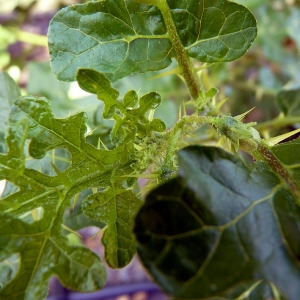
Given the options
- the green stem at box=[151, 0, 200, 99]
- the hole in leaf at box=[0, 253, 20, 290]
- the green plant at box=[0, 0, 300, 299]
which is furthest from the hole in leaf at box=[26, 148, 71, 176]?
the green stem at box=[151, 0, 200, 99]

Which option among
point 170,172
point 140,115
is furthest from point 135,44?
point 170,172

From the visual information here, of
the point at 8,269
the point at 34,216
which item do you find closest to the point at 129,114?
the point at 34,216

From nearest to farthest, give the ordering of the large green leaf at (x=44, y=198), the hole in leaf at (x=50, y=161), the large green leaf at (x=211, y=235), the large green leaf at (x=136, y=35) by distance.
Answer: the large green leaf at (x=211, y=235) < the large green leaf at (x=44, y=198) < the large green leaf at (x=136, y=35) < the hole in leaf at (x=50, y=161)

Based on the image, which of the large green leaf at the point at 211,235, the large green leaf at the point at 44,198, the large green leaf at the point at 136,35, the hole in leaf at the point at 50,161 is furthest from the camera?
the hole in leaf at the point at 50,161

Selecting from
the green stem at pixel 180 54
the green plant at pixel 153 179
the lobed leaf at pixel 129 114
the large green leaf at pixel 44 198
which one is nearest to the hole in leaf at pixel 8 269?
the green plant at pixel 153 179

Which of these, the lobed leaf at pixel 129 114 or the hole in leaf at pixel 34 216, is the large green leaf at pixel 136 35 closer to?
the lobed leaf at pixel 129 114

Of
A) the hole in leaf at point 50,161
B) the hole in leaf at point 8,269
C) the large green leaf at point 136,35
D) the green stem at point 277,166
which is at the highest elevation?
the large green leaf at point 136,35

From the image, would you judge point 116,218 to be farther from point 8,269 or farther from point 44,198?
point 8,269
